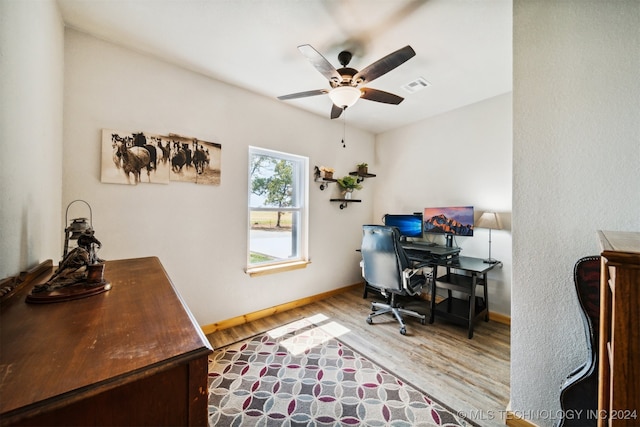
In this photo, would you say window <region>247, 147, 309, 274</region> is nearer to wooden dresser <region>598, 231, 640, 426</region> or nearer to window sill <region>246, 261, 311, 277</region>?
window sill <region>246, 261, 311, 277</region>

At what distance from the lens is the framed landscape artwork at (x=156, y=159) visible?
1.92 meters

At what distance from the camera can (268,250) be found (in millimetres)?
2973

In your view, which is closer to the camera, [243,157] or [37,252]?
[37,252]

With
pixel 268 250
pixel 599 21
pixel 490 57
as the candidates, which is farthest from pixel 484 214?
pixel 268 250

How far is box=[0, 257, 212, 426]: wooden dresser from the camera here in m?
0.43

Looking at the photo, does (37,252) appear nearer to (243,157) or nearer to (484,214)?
(243,157)

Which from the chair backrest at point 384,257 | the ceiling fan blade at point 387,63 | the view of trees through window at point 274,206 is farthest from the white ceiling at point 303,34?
the chair backrest at point 384,257

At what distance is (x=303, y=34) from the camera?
1.80 metres

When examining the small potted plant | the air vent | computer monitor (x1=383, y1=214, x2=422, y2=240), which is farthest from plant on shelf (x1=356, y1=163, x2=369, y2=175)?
the air vent

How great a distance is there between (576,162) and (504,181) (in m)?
1.66

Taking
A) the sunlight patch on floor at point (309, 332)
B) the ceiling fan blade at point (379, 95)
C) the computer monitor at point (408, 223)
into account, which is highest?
the ceiling fan blade at point (379, 95)

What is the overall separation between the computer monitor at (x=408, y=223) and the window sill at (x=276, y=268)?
1391 millimetres

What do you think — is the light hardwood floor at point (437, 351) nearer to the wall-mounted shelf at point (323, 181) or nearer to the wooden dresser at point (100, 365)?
the wall-mounted shelf at point (323, 181)

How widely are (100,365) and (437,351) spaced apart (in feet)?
7.95
